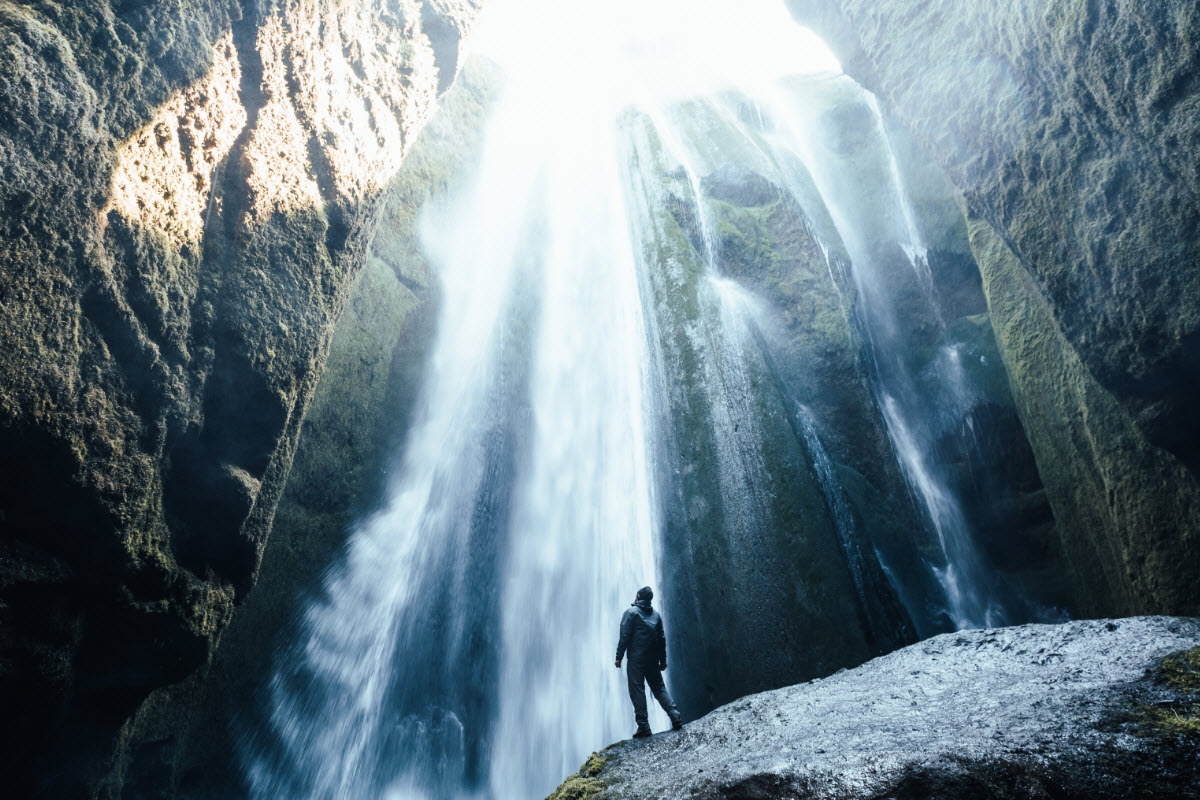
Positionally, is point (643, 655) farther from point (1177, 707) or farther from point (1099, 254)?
point (1099, 254)

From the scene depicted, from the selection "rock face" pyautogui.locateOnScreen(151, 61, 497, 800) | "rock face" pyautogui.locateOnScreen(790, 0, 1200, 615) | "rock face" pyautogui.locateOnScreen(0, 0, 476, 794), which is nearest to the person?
"rock face" pyautogui.locateOnScreen(0, 0, 476, 794)

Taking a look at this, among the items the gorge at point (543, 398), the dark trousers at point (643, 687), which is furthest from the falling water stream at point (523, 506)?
the dark trousers at point (643, 687)

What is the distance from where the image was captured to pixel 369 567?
31.7 ft

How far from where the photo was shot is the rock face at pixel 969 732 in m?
2.38

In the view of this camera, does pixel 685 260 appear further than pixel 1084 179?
Yes

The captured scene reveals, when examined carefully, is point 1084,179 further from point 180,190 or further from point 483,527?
point 483,527

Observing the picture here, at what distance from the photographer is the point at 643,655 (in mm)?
5293

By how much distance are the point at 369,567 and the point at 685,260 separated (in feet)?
28.5

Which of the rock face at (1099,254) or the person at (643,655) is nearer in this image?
the person at (643,655)

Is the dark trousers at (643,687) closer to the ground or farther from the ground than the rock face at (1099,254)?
closer to the ground

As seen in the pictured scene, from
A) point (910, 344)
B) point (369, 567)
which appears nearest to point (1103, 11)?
point (910, 344)

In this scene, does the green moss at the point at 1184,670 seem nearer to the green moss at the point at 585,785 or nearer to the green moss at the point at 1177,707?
the green moss at the point at 1177,707

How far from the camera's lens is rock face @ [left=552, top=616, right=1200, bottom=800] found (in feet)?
7.80

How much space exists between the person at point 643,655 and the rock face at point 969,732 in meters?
0.22
